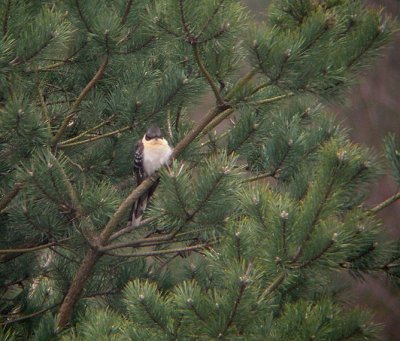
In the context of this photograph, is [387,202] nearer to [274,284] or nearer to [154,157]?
[274,284]

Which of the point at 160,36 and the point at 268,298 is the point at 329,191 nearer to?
the point at 268,298

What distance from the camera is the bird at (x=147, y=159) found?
4383 millimetres

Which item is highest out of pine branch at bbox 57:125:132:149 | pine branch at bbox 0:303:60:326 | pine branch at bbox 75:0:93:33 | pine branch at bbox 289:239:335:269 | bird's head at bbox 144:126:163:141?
pine branch at bbox 75:0:93:33

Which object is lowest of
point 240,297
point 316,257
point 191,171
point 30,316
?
point 30,316

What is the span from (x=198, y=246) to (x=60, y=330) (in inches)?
30.9

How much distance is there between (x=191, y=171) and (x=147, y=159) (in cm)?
70

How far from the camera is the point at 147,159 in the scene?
4.59 m

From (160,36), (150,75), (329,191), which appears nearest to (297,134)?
(150,75)

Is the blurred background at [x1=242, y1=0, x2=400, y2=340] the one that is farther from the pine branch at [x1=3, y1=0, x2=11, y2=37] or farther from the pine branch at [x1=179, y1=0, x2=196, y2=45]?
the pine branch at [x1=3, y1=0, x2=11, y2=37]

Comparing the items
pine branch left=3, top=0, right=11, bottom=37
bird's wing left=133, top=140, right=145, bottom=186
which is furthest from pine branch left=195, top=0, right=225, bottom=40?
bird's wing left=133, top=140, right=145, bottom=186

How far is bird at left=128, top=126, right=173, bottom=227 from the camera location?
438cm

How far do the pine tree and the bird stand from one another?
0.27 ft

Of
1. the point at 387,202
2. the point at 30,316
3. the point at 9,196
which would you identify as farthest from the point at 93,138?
the point at 387,202

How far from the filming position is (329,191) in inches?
120
